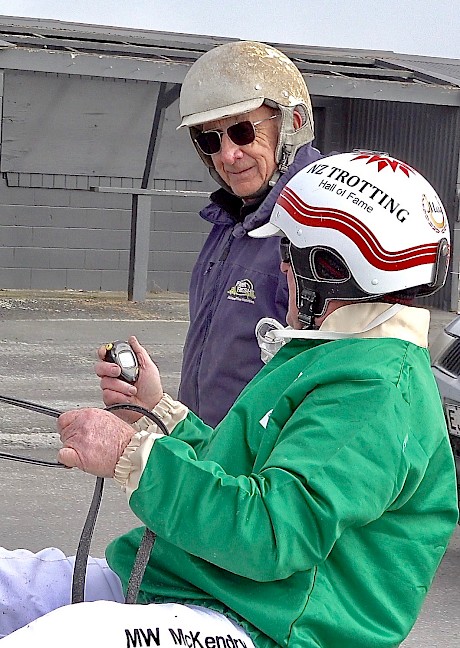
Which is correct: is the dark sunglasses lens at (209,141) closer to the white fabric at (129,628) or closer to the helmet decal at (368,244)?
the helmet decal at (368,244)

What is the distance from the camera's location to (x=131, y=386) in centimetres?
280

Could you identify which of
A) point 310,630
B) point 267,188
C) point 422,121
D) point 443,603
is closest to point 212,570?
point 310,630

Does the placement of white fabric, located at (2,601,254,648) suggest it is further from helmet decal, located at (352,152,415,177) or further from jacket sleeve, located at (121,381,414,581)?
helmet decal, located at (352,152,415,177)

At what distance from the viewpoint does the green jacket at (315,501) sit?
2131mm

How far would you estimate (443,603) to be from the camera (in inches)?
212

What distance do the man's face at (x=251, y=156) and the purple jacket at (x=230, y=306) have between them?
0.24ft

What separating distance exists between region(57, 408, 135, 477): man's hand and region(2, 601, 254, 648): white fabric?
9.7 inches

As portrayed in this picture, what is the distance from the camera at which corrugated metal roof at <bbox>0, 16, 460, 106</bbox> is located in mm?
14594

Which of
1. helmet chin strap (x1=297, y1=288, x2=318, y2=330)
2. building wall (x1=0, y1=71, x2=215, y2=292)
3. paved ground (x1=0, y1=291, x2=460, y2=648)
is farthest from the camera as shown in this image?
building wall (x1=0, y1=71, x2=215, y2=292)

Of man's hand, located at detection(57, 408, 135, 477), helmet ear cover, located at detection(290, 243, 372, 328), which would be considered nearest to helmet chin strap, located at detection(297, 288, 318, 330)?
helmet ear cover, located at detection(290, 243, 372, 328)

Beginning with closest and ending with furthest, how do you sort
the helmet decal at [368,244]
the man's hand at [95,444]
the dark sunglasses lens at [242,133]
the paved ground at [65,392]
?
the man's hand at [95,444] → the helmet decal at [368,244] → the dark sunglasses lens at [242,133] → the paved ground at [65,392]

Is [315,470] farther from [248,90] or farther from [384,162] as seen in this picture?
[248,90]

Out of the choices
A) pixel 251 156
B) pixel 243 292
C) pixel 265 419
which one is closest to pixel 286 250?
pixel 265 419

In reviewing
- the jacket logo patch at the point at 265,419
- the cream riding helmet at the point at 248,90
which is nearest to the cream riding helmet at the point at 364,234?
the jacket logo patch at the point at 265,419
